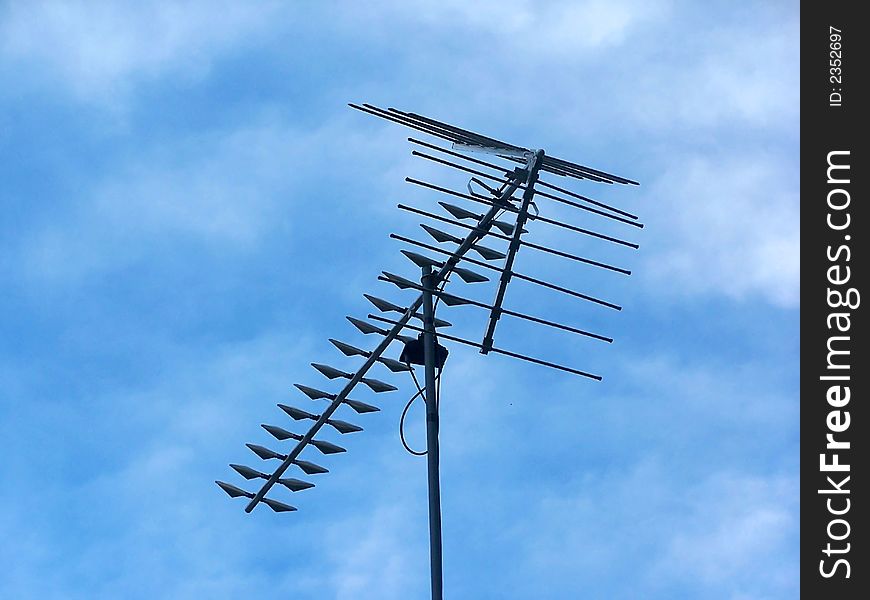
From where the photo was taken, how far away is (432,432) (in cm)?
1230

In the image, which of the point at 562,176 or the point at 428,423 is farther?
the point at 562,176

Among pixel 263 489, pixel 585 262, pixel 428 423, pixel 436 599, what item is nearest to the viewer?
pixel 436 599

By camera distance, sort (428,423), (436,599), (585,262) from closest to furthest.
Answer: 1. (436,599)
2. (428,423)
3. (585,262)

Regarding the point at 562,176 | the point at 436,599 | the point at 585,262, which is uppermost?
the point at 562,176

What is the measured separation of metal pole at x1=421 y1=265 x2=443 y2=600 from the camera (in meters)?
11.4

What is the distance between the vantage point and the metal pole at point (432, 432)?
11.4 meters

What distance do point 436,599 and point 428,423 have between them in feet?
6.02
